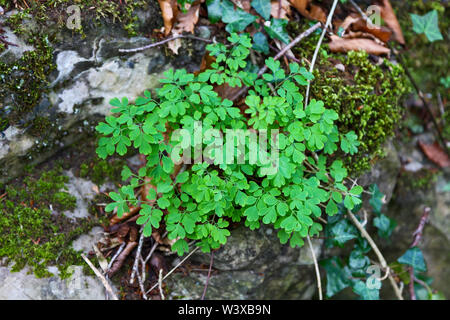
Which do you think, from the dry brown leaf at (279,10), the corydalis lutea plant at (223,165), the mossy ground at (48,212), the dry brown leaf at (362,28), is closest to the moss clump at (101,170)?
the mossy ground at (48,212)

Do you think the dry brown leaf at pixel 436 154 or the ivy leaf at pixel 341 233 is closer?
the ivy leaf at pixel 341 233

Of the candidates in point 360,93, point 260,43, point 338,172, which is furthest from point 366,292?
point 260,43

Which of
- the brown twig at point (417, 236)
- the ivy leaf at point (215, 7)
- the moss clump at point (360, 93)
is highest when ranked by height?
the ivy leaf at point (215, 7)

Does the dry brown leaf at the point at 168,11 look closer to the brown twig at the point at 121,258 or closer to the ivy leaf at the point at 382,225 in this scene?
the brown twig at the point at 121,258

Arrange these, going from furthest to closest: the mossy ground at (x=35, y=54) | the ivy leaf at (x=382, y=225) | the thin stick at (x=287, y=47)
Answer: the ivy leaf at (x=382, y=225) → the thin stick at (x=287, y=47) → the mossy ground at (x=35, y=54)

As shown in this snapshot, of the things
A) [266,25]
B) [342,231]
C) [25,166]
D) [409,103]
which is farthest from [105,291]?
[409,103]

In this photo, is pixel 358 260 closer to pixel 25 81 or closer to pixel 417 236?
pixel 417 236

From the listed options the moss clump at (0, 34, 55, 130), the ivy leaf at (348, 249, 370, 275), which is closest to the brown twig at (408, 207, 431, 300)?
the ivy leaf at (348, 249, 370, 275)
